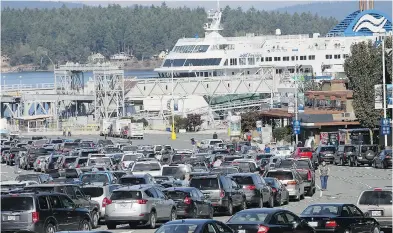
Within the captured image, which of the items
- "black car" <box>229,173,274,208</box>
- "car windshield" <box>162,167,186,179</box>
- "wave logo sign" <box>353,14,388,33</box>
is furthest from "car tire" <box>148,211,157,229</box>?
"wave logo sign" <box>353,14,388,33</box>

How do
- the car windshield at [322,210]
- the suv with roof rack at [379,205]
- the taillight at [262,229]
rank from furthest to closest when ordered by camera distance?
the suv with roof rack at [379,205] < the car windshield at [322,210] < the taillight at [262,229]

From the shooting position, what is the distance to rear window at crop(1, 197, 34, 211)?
92.6 ft

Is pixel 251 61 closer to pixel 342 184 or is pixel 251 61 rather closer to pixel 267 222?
pixel 342 184

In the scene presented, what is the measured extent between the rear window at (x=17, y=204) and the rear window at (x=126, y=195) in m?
4.69

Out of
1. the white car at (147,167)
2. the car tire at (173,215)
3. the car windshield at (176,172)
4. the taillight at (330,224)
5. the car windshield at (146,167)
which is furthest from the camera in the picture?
the car windshield at (146,167)

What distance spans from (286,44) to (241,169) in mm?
122393

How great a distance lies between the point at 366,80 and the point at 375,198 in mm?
51900

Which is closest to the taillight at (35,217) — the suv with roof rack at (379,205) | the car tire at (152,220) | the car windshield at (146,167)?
the car tire at (152,220)

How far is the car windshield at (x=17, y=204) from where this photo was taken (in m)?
28.2

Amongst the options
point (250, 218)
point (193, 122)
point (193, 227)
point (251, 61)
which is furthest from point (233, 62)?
point (193, 227)

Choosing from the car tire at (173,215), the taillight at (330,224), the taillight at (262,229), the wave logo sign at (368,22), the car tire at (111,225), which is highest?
the wave logo sign at (368,22)

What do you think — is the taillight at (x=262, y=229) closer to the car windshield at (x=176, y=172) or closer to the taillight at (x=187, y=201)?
the taillight at (x=187, y=201)

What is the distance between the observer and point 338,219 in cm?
2812

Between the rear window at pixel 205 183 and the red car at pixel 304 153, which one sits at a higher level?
the red car at pixel 304 153
